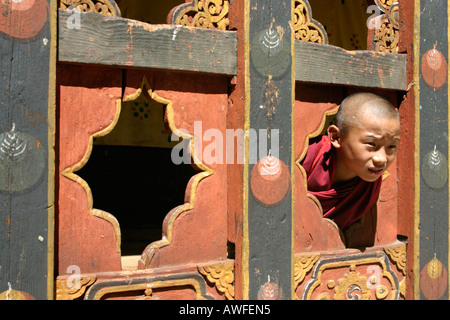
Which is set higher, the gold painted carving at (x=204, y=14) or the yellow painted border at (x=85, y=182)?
the gold painted carving at (x=204, y=14)

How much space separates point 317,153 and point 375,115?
1.83ft

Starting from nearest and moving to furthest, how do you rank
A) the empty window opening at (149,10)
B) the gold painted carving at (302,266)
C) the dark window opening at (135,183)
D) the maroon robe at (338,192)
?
the gold painted carving at (302,266), the maroon robe at (338,192), the empty window opening at (149,10), the dark window opening at (135,183)

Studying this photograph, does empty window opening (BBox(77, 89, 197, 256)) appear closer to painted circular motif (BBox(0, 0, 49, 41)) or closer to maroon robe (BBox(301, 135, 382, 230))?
maroon robe (BBox(301, 135, 382, 230))

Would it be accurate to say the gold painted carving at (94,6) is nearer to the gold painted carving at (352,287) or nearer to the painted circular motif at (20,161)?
the painted circular motif at (20,161)

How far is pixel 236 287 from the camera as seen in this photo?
223 cm

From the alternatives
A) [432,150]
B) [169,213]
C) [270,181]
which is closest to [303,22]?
[270,181]

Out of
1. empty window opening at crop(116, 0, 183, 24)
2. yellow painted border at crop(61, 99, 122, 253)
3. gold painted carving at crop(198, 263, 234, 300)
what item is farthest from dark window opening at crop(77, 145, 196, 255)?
yellow painted border at crop(61, 99, 122, 253)

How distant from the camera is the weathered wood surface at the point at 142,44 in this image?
6.33ft

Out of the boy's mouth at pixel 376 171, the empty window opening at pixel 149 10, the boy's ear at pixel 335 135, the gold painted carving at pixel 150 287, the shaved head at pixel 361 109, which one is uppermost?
the empty window opening at pixel 149 10

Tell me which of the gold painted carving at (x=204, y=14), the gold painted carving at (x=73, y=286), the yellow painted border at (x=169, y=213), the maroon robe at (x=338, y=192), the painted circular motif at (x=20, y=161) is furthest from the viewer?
the maroon robe at (x=338, y=192)

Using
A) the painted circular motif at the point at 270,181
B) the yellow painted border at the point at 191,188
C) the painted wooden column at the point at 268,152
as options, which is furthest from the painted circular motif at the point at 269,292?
the yellow painted border at the point at 191,188

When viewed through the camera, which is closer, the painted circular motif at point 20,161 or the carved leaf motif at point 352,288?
the painted circular motif at point 20,161

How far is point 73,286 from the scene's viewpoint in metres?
1.94

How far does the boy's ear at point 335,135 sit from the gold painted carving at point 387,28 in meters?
0.55
